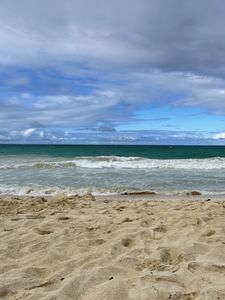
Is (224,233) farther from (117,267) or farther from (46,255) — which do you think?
(46,255)

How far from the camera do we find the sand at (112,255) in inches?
124

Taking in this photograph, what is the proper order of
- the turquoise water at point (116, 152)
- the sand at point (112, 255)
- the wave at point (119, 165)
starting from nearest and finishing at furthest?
1. the sand at point (112, 255)
2. the wave at point (119, 165)
3. the turquoise water at point (116, 152)

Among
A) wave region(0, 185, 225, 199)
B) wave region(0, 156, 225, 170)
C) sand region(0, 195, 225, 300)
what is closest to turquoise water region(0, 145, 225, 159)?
wave region(0, 156, 225, 170)

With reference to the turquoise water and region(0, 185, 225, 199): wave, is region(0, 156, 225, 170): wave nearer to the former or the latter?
region(0, 185, 225, 199): wave

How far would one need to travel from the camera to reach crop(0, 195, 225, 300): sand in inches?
124

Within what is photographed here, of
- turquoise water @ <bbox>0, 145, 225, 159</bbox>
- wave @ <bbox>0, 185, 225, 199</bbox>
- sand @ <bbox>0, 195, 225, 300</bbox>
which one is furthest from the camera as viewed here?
turquoise water @ <bbox>0, 145, 225, 159</bbox>

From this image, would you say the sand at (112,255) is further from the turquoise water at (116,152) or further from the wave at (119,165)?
the turquoise water at (116,152)

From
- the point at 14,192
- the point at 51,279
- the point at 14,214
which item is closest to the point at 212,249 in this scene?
the point at 51,279

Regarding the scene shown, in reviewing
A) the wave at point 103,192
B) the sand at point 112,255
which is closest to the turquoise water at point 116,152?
the wave at point 103,192

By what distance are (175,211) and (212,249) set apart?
9.72 ft

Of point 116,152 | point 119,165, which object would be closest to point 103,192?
point 119,165

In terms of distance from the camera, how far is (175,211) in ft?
23.4

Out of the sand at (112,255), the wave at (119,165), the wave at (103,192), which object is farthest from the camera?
the wave at (119,165)

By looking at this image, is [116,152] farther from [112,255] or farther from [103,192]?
[112,255]
